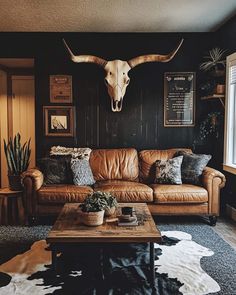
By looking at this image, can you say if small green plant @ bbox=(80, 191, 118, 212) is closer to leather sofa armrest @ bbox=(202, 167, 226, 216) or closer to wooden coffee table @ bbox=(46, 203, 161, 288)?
wooden coffee table @ bbox=(46, 203, 161, 288)

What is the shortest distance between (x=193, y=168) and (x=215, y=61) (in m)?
1.56

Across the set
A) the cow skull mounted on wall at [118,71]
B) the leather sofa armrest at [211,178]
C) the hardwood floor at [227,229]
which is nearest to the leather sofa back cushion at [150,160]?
the leather sofa armrest at [211,178]

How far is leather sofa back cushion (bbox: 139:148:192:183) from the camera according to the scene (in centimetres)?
502

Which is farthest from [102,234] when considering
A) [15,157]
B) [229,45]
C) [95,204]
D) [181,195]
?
[229,45]

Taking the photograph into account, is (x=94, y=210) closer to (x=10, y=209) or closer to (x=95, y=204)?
(x=95, y=204)

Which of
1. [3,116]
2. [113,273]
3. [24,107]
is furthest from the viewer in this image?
[24,107]

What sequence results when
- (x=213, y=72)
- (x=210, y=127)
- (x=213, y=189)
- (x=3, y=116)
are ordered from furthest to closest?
(x=3, y=116), (x=210, y=127), (x=213, y=72), (x=213, y=189)

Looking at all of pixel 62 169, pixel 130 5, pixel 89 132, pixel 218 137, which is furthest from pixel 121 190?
pixel 130 5

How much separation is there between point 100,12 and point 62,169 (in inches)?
81.1

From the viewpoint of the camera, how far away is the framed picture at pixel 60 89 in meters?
5.37

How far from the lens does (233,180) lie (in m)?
4.78

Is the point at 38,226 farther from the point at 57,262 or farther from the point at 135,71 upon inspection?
the point at 135,71

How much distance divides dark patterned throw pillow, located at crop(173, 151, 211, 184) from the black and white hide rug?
40.1 inches

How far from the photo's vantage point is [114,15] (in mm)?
4520
